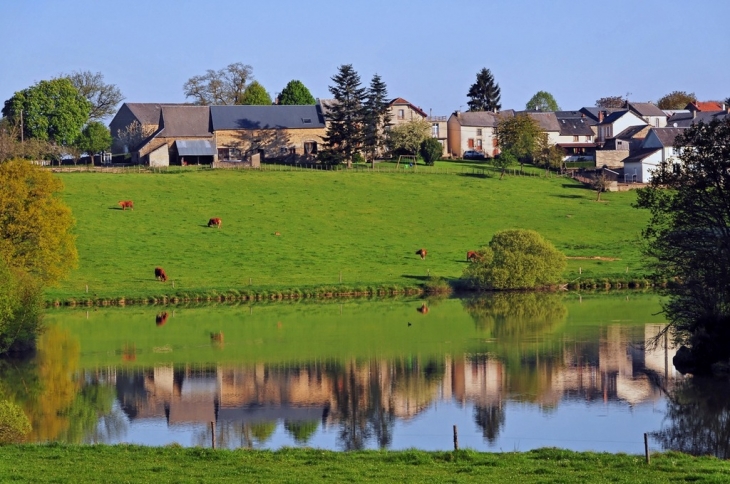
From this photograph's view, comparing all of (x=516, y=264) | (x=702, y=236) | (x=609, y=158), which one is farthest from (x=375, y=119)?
(x=702, y=236)

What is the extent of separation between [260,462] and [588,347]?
21.4 m

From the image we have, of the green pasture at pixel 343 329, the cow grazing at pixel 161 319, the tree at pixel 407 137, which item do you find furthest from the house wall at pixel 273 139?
the cow grazing at pixel 161 319

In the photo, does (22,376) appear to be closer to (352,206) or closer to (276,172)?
(352,206)

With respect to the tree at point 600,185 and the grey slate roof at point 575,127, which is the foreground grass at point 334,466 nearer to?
the tree at point 600,185

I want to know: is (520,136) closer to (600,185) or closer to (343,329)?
(600,185)

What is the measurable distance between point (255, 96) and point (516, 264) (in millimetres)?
79494

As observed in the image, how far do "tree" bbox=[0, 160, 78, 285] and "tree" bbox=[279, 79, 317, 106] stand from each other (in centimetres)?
8189

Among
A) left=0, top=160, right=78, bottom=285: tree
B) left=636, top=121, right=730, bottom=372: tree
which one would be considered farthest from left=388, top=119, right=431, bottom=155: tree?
left=636, top=121, right=730, bottom=372: tree

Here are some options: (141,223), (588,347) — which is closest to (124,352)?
(588,347)

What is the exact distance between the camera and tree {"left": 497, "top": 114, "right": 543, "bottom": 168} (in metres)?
103

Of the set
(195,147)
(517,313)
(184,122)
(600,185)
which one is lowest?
(517,313)

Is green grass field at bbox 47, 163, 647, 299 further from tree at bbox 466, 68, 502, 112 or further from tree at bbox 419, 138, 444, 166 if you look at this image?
tree at bbox 466, 68, 502, 112

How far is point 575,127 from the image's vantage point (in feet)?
401

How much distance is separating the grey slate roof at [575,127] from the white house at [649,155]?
19173 mm
